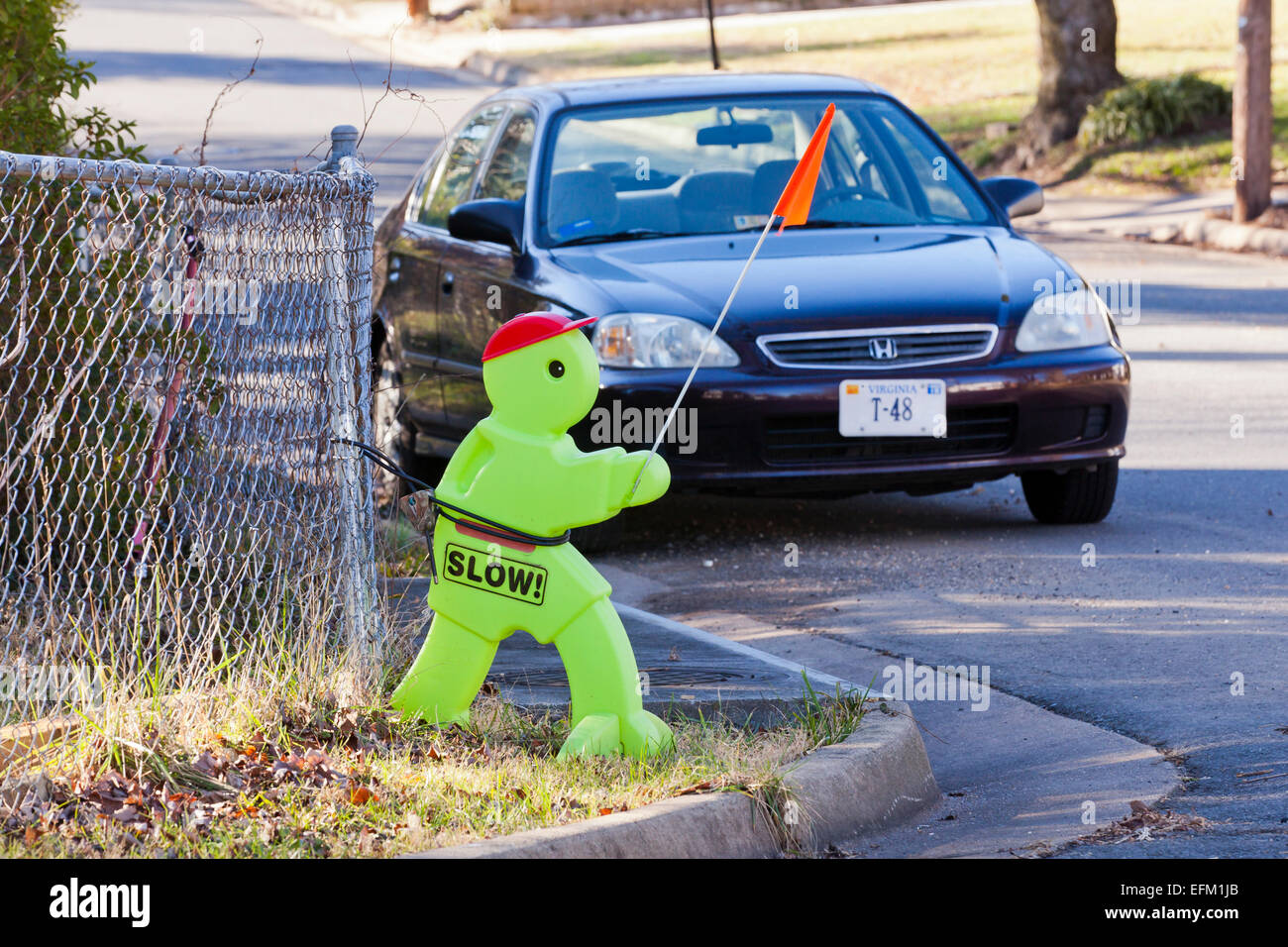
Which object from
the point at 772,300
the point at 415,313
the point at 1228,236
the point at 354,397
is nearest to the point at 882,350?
the point at 772,300

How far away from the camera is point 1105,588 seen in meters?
6.12

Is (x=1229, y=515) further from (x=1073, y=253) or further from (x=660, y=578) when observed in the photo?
(x=1073, y=253)

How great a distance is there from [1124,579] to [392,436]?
3.11 meters

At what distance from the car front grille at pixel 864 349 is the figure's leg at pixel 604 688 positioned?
2.64 meters

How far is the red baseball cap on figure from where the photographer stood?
4008mm

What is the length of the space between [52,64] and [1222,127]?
15646mm

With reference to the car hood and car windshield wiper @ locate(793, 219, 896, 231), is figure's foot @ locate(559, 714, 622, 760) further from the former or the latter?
car windshield wiper @ locate(793, 219, 896, 231)

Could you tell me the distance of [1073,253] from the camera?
14578 millimetres

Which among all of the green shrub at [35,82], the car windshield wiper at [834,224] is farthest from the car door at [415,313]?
the green shrub at [35,82]

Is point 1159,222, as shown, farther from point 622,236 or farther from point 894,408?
point 894,408

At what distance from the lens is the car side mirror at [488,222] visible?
709 cm

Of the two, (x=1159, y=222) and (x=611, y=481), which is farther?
(x=1159, y=222)

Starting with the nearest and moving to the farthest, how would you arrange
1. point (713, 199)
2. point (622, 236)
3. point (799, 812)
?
point (799, 812), point (622, 236), point (713, 199)
